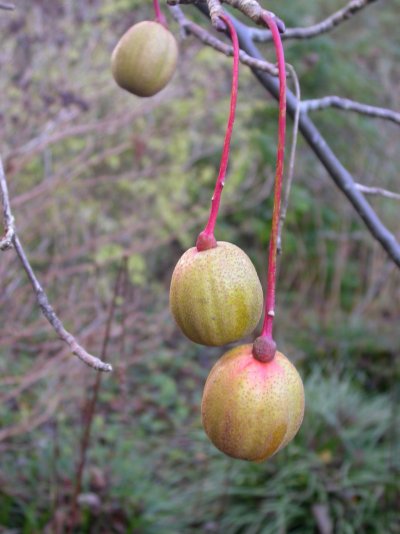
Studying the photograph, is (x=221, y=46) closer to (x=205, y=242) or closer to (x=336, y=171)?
(x=336, y=171)

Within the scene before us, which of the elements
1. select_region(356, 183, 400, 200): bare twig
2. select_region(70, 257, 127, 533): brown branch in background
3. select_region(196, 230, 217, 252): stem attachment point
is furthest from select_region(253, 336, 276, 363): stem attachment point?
select_region(70, 257, 127, 533): brown branch in background

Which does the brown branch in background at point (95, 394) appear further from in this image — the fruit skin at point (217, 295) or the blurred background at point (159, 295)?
the fruit skin at point (217, 295)

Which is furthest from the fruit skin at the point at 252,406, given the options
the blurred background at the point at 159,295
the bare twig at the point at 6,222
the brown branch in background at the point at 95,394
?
the blurred background at the point at 159,295

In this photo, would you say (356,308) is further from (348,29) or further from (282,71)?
(282,71)

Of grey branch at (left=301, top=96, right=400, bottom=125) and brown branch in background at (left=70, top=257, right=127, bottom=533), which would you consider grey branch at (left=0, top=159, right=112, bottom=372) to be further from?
brown branch in background at (left=70, top=257, right=127, bottom=533)

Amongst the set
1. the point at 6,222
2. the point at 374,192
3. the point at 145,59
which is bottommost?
the point at 374,192

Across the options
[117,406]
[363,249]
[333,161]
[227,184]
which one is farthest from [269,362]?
[363,249]

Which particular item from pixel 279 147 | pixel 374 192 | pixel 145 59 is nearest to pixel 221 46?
pixel 145 59
